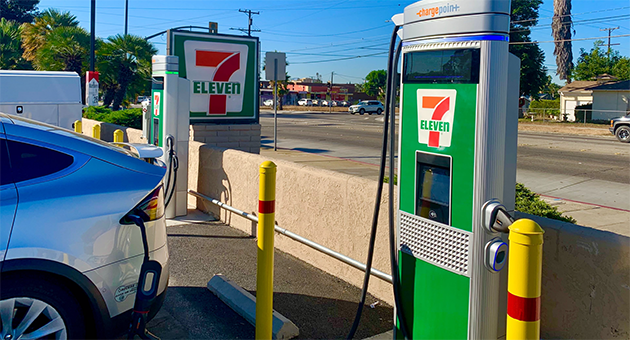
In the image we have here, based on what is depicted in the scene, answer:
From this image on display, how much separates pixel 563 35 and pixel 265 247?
5300cm

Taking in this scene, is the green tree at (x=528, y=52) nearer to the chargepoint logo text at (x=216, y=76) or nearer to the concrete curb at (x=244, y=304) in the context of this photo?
the chargepoint logo text at (x=216, y=76)

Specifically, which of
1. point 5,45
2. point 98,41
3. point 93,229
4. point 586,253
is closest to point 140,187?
point 93,229

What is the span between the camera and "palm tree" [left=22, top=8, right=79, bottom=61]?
3117cm

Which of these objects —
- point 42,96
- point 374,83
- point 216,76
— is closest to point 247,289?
point 216,76

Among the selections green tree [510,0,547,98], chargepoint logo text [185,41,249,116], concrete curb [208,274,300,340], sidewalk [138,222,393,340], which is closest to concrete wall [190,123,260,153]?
chargepoint logo text [185,41,249,116]

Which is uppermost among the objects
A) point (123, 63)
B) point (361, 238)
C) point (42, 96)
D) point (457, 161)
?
point (123, 63)

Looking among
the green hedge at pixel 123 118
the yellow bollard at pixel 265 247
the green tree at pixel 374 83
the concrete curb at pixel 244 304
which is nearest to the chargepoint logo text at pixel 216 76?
the concrete curb at pixel 244 304

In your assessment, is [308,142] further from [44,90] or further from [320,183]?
[320,183]

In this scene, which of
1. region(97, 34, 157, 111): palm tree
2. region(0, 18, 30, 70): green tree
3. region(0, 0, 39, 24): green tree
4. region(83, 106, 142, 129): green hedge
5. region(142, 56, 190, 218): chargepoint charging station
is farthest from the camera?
region(0, 0, 39, 24): green tree

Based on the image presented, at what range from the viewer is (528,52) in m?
49.7

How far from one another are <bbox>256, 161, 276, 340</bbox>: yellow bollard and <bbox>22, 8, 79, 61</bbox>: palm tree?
1215 inches

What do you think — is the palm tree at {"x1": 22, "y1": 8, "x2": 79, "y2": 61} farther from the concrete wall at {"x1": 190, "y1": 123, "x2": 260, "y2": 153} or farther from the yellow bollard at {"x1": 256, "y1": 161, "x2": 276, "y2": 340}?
the yellow bollard at {"x1": 256, "y1": 161, "x2": 276, "y2": 340}

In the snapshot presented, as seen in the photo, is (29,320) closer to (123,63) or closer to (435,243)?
(435,243)

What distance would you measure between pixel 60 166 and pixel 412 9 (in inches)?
93.9
